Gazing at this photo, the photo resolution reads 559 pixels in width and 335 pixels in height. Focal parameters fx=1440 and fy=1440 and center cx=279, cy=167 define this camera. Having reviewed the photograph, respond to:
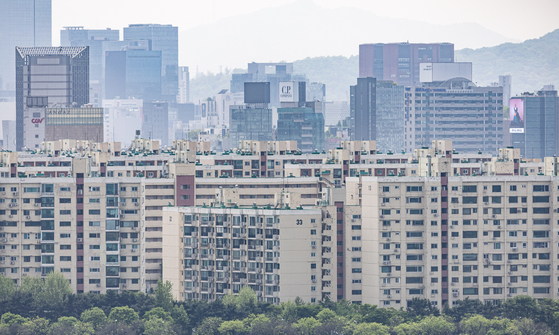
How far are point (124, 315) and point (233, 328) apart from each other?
12.8 meters

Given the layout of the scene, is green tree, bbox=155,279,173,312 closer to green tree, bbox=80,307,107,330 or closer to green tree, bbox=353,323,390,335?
green tree, bbox=80,307,107,330

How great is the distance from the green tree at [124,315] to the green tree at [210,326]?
7598 mm

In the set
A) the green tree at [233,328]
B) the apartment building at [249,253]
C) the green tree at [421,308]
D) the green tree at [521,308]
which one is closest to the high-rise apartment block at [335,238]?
the apartment building at [249,253]

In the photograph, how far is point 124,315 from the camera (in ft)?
524

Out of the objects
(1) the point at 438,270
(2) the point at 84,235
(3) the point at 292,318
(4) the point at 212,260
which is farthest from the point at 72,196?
(1) the point at 438,270

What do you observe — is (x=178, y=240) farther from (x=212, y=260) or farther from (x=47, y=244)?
(x=47, y=244)

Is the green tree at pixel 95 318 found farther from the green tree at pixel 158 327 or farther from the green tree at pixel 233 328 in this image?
the green tree at pixel 233 328

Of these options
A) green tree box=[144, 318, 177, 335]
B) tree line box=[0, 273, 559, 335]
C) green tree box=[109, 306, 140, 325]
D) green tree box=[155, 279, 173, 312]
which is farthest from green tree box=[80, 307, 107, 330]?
green tree box=[155, 279, 173, 312]

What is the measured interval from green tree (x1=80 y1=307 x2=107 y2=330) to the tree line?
111 millimetres

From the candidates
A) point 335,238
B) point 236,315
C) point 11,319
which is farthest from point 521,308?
point 11,319

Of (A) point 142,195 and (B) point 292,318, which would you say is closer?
(B) point 292,318

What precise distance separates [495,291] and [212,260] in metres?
33.7

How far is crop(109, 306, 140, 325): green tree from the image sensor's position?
15900 centimetres

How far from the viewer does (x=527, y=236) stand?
171875 millimetres
